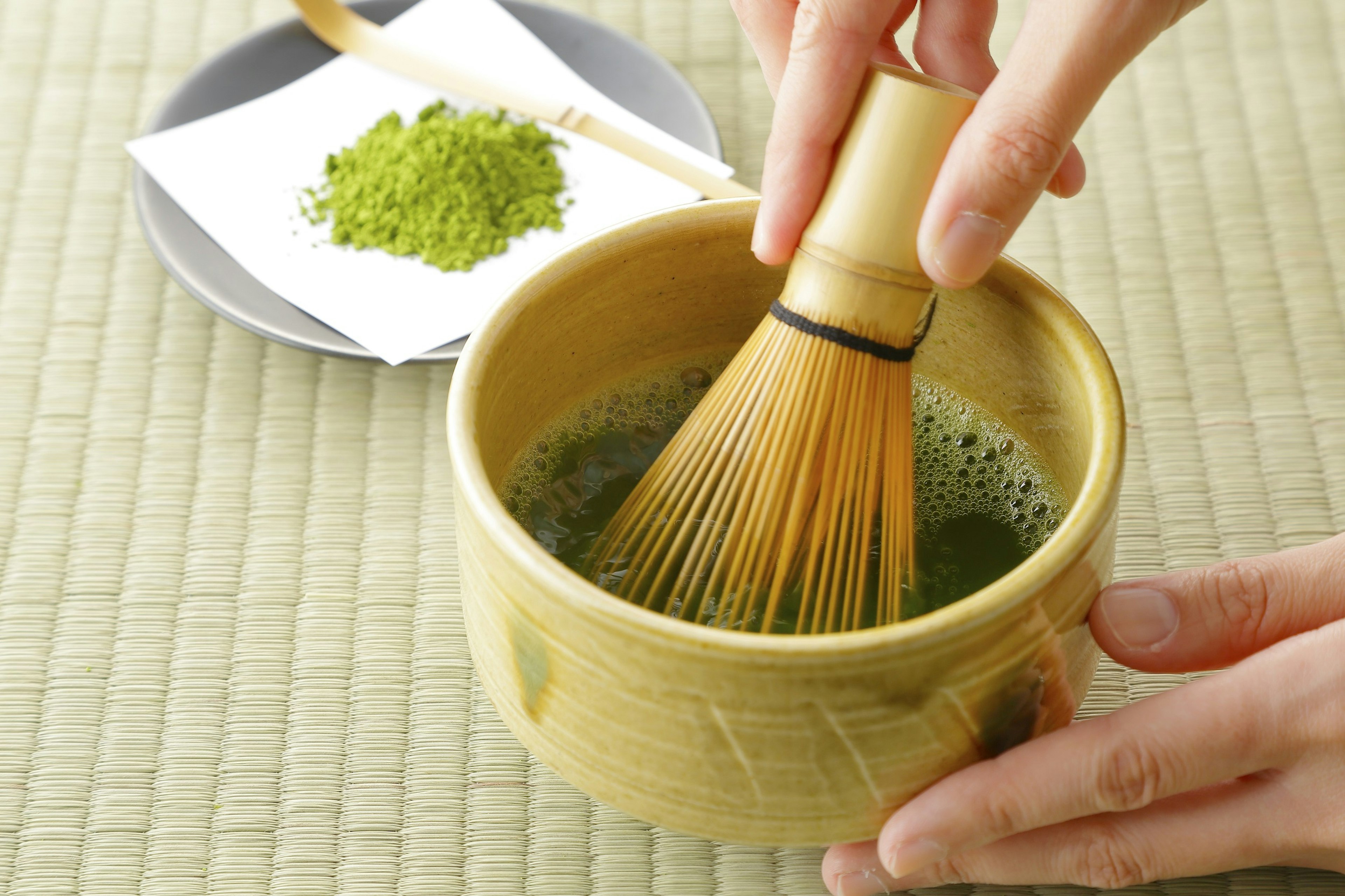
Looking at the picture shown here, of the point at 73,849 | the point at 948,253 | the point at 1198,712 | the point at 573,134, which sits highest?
the point at 948,253

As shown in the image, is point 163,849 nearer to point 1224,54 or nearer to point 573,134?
point 573,134

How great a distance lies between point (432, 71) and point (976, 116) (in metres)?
0.55

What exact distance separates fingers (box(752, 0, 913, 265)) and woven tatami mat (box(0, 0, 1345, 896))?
0.28 metres

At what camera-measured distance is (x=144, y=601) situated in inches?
23.5

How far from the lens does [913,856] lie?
0.41 metres

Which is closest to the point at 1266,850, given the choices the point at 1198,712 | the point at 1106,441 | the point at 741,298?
the point at 1198,712

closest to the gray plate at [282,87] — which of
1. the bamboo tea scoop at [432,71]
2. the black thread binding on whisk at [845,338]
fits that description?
the bamboo tea scoop at [432,71]

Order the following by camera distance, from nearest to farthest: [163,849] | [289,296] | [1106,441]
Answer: [1106,441]
[163,849]
[289,296]

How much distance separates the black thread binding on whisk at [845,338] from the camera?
45cm

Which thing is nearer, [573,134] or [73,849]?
[73,849]

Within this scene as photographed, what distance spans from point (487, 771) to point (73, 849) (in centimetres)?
18

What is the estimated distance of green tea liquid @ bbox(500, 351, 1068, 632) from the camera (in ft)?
1.68

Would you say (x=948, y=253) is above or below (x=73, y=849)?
above

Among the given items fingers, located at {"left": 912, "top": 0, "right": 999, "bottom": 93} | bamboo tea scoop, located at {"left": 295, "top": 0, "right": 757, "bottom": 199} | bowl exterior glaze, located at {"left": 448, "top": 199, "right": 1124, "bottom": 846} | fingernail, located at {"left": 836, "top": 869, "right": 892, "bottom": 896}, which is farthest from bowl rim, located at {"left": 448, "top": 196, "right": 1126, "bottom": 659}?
bamboo tea scoop, located at {"left": 295, "top": 0, "right": 757, "bottom": 199}
